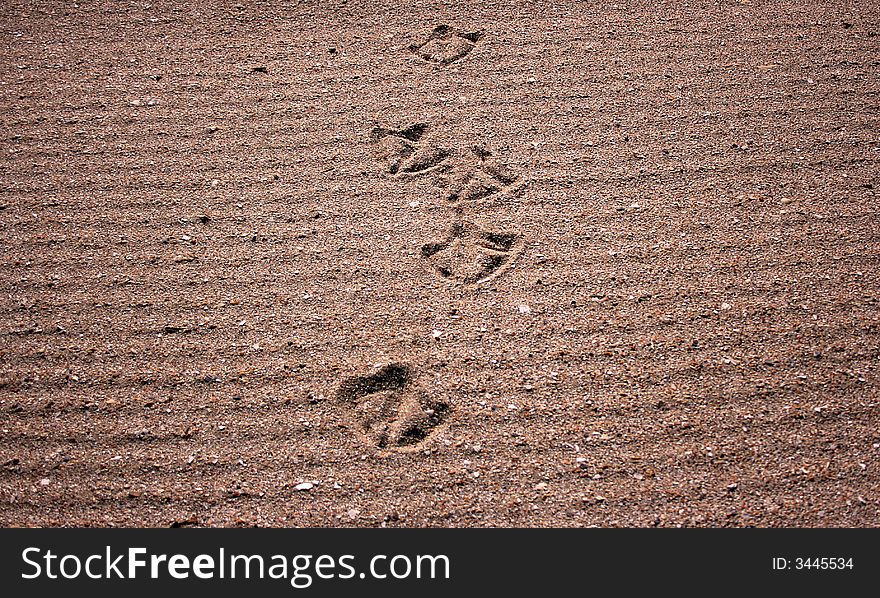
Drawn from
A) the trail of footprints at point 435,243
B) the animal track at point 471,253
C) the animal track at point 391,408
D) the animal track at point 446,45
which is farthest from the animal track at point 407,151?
the animal track at point 391,408

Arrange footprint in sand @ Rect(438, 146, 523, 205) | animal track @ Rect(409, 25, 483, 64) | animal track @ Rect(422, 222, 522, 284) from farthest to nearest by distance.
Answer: animal track @ Rect(409, 25, 483, 64), footprint in sand @ Rect(438, 146, 523, 205), animal track @ Rect(422, 222, 522, 284)

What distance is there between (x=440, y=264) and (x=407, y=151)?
515 millimetres

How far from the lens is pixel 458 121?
2684 mm

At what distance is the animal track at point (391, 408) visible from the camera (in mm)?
1916

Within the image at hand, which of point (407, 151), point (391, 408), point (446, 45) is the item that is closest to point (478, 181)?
point (407, 151)

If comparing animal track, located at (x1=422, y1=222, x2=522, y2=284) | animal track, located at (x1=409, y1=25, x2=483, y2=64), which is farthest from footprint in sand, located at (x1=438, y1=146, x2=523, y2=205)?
animal track, located at (x1=409, y1=25, x2=483, y2=64)

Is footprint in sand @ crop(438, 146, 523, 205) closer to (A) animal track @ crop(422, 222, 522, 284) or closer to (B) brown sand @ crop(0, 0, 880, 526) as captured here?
(B) brown sand @ crop(0, 0, 880, 526)

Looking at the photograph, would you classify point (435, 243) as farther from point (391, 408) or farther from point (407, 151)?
point (391, 408)

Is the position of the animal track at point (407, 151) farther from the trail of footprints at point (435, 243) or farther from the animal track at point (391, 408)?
the animal track at point (391, 408)

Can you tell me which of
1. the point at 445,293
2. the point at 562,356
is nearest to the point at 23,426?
the point at 445,293

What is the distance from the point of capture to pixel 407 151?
2596mm

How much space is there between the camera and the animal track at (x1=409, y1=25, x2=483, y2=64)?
116 inches

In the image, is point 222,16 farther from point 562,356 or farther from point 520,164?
point 562,356

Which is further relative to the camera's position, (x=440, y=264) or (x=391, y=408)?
(x=440, y=264)
